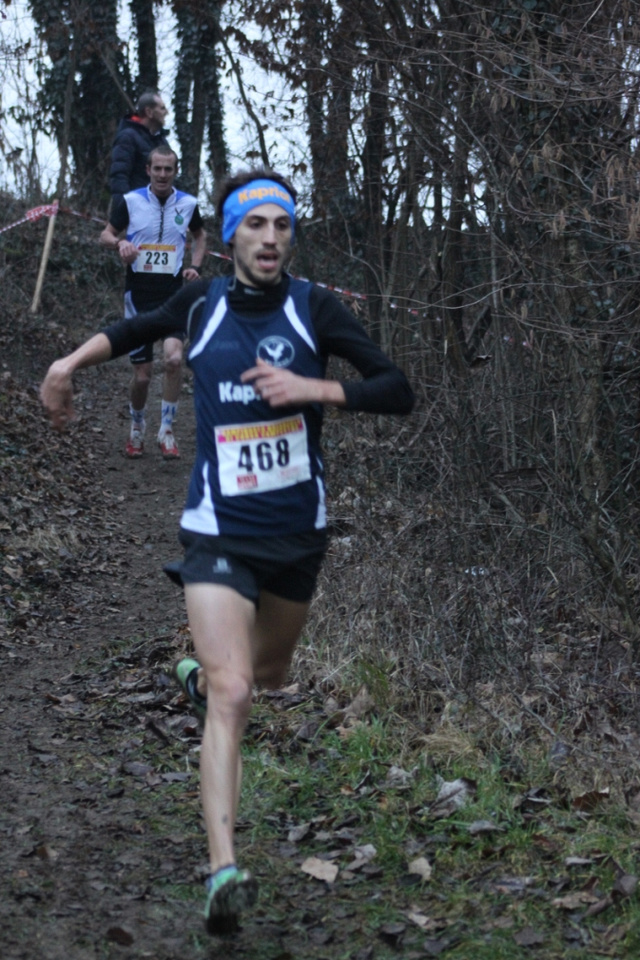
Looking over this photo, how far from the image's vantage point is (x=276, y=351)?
3785 millimetres

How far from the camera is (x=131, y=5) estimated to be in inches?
914

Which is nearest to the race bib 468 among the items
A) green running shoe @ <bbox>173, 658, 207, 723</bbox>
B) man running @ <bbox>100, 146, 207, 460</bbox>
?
green running shoe @ <bbox>173, 658, 207, 723</bbox>

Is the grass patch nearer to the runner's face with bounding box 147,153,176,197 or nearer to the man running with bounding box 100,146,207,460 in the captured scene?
the man running with bounding box 100,146,207,460

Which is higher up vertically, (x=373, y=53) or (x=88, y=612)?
(x=373, y=53)

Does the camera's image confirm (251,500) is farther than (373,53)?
No

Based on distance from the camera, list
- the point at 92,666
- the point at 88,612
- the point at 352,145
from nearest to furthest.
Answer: the point at 92,666
the point at 88,612
the point at 352,145

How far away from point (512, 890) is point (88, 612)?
14.7 feet

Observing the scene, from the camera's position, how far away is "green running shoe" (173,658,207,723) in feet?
13.9

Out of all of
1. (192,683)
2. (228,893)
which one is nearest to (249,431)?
(192,683)

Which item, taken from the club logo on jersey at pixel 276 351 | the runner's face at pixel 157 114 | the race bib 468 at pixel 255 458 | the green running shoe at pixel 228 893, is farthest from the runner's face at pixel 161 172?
the green running shoe at pixel 228 893

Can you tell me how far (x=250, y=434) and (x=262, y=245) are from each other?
24.9 inches

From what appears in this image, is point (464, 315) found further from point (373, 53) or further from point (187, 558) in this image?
point (187, 558)

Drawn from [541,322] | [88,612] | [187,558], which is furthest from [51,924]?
[541,322]

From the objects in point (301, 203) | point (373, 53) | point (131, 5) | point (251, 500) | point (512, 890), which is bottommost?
point (512, 890)
